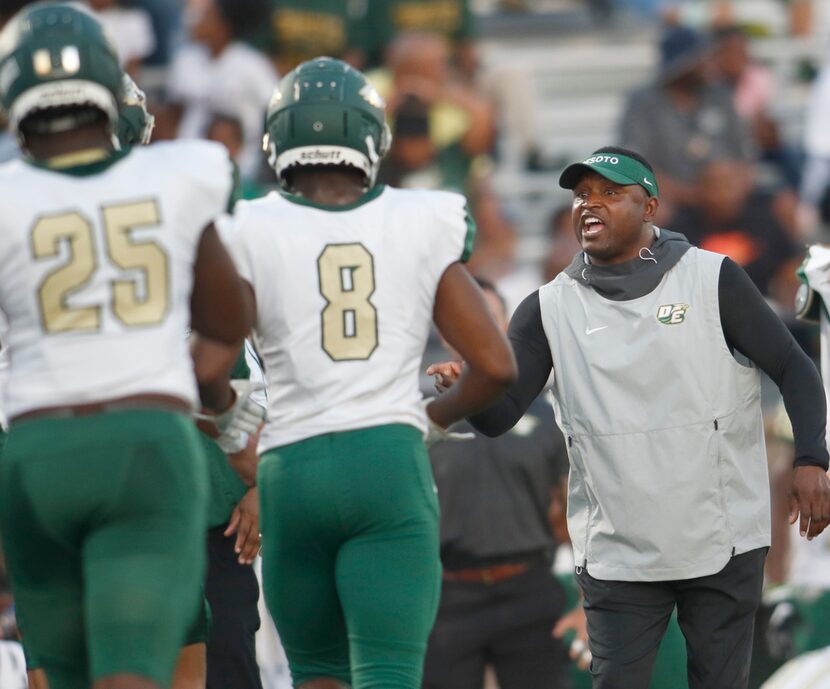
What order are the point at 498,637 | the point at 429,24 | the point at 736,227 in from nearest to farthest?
the point at 498,637, the point at 736,227, the point at 429,24

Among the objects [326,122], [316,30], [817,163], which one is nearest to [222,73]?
[316,30]

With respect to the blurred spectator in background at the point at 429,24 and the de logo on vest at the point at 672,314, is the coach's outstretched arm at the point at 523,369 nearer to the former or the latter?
the de logo on vest at the point at 672,314

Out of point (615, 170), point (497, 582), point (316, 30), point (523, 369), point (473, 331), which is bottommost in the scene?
point (497, 582)

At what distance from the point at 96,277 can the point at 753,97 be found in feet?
30.5

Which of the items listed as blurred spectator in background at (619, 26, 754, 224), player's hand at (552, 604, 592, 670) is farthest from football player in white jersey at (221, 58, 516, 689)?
blurred spectator in background at (619, 26, 754, 224)

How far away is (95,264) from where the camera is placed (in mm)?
3832

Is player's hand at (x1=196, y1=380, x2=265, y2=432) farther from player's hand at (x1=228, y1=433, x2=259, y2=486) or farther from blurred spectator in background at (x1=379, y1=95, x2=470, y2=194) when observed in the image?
blurred spectator in background at (x1=379, y1=95, x2=470, y2=194)

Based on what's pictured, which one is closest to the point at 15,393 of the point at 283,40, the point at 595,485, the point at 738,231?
the point at 595,485

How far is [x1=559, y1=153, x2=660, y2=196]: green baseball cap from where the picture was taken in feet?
16.9

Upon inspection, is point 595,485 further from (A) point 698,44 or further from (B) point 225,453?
(A) point 698,44

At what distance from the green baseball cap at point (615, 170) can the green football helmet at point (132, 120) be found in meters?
1.31

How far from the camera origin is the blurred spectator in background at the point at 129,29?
1147 centimetres

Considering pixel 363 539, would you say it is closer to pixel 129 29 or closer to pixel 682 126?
pixel 682 126

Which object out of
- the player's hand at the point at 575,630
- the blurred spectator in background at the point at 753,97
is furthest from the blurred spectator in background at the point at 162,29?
the player's hand at the point at 575,630
